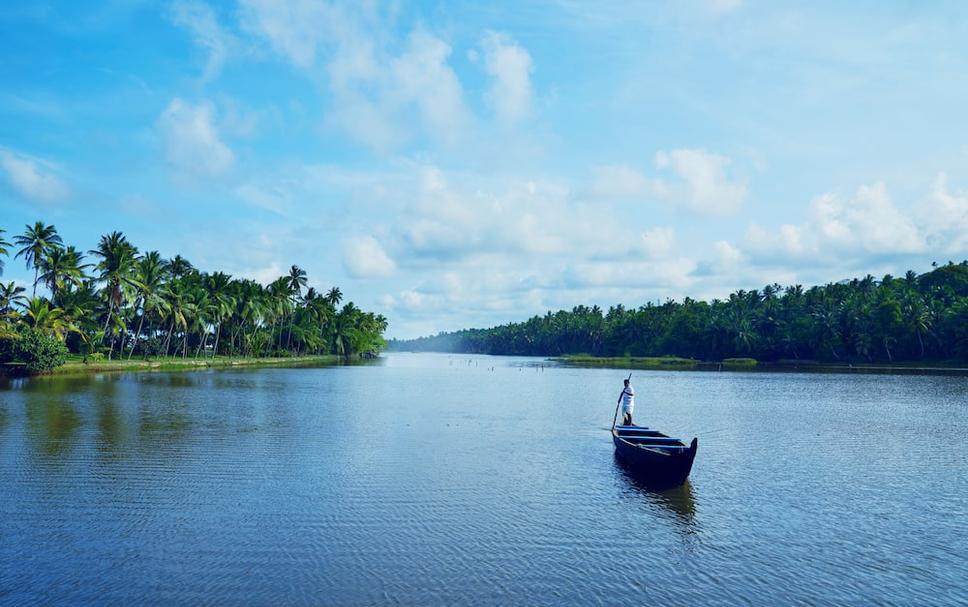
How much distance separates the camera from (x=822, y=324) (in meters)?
102

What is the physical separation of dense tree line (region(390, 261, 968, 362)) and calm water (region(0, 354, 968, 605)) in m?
73.6

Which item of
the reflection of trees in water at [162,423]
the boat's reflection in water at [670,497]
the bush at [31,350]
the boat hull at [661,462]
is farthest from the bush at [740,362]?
the bush at [31,350]

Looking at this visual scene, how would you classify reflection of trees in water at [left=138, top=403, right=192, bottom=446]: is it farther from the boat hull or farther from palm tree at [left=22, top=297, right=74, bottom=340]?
palm tree at [left=22, top=297, right=74, bottom=340]

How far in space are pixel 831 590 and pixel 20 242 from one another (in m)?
64.0

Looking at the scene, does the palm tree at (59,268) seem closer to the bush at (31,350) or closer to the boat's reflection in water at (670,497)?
the bush at (31,350)

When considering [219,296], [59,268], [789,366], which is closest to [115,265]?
[59,268]

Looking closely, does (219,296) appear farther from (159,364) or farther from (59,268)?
(59,268)

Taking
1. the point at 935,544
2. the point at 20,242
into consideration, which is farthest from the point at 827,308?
the point at 20,242

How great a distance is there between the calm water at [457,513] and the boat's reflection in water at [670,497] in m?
0.11

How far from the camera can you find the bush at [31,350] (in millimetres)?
47250

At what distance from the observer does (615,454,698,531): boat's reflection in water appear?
14.7m

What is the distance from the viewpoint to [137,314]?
75438 millimetres

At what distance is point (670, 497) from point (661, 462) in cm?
137

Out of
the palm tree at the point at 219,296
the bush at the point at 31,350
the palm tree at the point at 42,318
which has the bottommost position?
the bush at the point at 31,350
